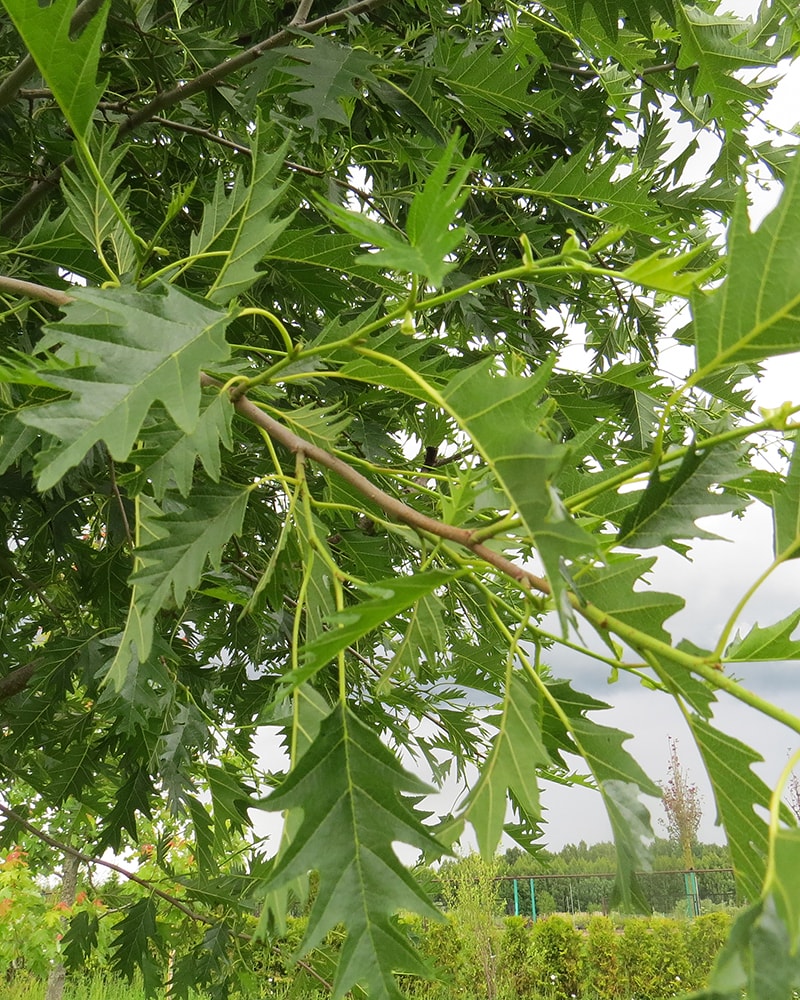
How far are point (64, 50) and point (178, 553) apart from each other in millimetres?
330

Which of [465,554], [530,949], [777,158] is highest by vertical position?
[777,158]

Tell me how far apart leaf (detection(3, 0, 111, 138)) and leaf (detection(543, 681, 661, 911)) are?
47 centimetres

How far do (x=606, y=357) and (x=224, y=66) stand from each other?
1.33 meters

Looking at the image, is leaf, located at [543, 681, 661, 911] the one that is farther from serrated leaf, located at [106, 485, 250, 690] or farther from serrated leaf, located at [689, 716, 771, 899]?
serrated leaf, located at [106, 485, 250, 690]

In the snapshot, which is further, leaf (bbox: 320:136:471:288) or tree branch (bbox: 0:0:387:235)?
tree branch (bbox: 0:0:387:235)

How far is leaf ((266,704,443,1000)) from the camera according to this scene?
38cm

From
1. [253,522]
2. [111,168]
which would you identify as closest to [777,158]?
[253,522]

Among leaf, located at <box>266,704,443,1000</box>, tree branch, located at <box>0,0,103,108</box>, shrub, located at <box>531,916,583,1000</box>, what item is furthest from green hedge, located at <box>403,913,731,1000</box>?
leaf, located at <box>266,704,443,1000</box>

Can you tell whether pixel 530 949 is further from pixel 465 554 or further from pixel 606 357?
pixel 465 554

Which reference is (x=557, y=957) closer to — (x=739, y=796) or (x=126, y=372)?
(x=739, y=796)

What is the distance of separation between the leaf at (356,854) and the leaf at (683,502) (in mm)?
159

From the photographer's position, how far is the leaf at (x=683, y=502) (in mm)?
378

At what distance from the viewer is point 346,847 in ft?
1.28

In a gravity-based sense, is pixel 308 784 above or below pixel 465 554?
below
